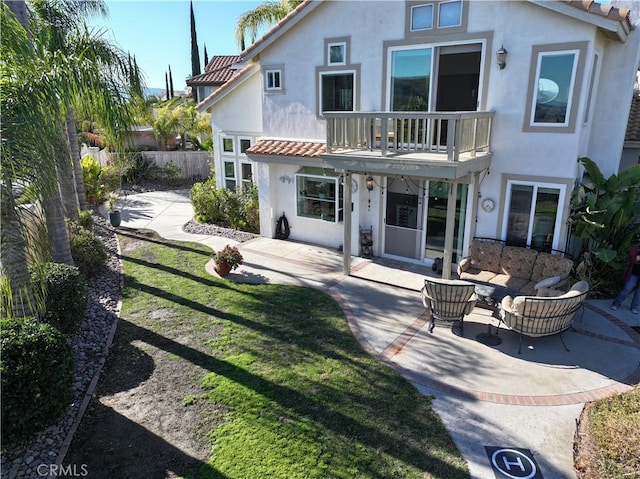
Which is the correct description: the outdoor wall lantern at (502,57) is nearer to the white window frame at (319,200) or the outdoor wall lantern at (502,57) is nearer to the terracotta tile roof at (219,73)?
the white window frame at (319,200)

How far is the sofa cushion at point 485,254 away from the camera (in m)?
11.4

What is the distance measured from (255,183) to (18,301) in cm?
1145

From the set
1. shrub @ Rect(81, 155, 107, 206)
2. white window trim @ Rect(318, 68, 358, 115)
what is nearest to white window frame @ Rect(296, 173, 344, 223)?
white window trim @ Rect(318, 68, 358, 115)

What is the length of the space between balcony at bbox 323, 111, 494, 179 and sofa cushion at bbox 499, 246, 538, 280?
230cm

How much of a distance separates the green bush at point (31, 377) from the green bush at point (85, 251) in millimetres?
6066

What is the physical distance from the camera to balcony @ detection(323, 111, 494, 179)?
9859 mm

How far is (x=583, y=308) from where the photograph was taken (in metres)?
10.5

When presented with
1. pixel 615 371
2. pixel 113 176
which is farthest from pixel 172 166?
pixel 615 371

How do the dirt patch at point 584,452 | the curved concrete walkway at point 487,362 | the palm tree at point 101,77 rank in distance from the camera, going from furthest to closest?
the palm tree at point 101,77 → the curved concrete walkway at point 487,362 → the dirt patch at point 584,452

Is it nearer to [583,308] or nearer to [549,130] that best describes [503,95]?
[549,130]

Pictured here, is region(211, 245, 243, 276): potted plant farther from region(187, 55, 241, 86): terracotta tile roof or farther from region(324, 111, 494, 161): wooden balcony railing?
region(187, 55, 241, 86): terracotta tile roof

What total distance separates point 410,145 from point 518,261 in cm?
406

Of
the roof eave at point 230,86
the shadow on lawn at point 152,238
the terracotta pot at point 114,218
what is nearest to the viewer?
the shadow on lawn at point 152,238

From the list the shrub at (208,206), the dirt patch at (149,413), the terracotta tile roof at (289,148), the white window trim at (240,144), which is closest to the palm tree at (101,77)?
the dirt patch at (149,413)
